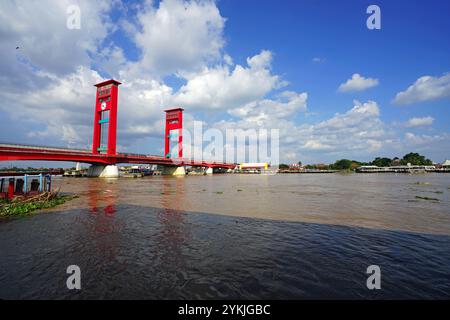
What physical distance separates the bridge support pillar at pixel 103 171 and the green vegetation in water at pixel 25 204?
1826 inches

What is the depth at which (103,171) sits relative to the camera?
6159 centimetres

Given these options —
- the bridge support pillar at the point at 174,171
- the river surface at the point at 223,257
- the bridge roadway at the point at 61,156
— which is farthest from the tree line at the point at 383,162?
the river surface at the point at 223,257

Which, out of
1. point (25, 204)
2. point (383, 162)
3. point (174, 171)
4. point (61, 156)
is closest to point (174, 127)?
point (174, 171)

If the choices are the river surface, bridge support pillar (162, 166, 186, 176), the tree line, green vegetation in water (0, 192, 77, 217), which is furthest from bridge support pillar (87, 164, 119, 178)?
the tree line

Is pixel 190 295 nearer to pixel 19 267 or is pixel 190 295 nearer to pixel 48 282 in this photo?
pixel 48 282

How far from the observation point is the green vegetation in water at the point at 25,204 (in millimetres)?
12016

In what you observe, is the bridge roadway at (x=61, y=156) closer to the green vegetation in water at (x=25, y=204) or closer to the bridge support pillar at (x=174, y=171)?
the bridge support pillar at (x=174, y=171)

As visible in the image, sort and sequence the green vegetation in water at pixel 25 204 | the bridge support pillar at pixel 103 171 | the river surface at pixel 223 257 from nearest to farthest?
the river surface at pixel 223 257 → the green vegetation in water at pixel 25 204 → the bridge support pillar at pixel 103 171

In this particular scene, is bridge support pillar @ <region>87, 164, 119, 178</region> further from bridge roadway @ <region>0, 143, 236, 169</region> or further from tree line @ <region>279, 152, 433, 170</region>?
tree line @ <region>279, 152, 433, 170</region>

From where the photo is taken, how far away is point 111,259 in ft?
19.9

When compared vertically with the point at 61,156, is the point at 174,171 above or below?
A: below

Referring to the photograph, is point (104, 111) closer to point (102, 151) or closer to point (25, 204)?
point (102, 151)

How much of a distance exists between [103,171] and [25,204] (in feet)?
173
